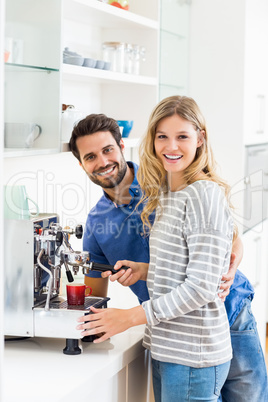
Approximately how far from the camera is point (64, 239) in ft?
5.34

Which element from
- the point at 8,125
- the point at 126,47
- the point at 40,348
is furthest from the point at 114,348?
the point at 126,47

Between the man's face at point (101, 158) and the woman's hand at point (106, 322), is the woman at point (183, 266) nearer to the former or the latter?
the woman's hand at point (106, 322)

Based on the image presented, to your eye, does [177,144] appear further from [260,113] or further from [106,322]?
[260,113]

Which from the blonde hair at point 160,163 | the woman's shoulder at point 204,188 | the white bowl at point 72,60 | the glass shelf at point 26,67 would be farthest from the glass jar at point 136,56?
the woman's shoulder at point 204,188

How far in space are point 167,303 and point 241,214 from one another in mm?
1555

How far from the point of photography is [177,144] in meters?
1.57

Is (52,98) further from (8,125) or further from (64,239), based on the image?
(64,239)

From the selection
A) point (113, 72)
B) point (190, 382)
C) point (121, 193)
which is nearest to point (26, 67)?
point (121, 193)

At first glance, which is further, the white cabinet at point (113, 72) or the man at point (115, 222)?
the white cabinet at point (113, 72)

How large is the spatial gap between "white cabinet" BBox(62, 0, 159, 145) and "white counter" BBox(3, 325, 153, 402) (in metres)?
1.13

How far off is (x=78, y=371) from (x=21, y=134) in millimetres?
739

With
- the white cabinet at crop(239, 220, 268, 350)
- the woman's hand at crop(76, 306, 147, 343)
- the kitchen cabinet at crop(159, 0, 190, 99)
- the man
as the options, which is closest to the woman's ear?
the man

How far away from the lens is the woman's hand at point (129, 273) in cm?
164

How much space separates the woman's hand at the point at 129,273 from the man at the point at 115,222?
0.57ft
